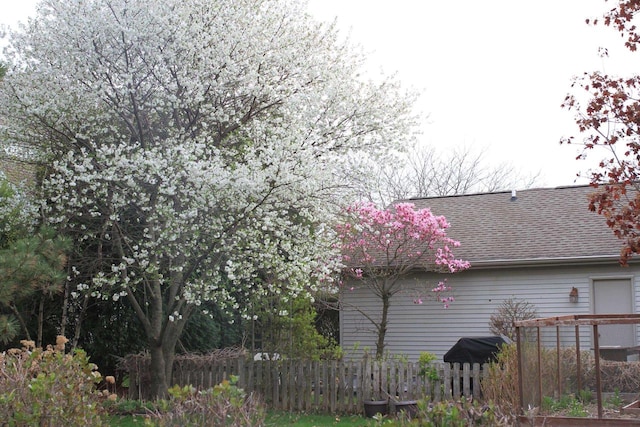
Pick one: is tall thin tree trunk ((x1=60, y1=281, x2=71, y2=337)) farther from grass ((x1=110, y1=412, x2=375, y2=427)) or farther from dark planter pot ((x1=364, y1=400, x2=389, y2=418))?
dark planter pot ((x1=364, y1=400, x2=389, y2=418))

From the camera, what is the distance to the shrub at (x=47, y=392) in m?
5.57

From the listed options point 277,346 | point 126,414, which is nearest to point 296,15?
point 277,346

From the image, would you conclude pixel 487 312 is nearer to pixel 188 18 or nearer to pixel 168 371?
pixel 168 371

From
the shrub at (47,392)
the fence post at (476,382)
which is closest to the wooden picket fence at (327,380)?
the fence post at (476,382)

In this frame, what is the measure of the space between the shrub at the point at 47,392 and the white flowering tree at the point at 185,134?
3857mm

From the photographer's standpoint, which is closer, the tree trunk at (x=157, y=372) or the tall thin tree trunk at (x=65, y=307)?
the tree trunk at (x=157, y=372)

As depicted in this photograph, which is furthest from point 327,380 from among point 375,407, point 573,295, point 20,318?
point 573,295

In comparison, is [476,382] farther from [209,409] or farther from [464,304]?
[209,409]

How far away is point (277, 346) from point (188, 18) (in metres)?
6.24

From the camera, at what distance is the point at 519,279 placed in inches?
593

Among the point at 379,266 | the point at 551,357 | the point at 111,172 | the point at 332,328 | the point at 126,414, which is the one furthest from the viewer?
the point at 332,328

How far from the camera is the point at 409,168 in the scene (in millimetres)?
33312

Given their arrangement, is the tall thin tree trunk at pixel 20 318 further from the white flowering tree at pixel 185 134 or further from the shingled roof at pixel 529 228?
the shingled roof at pixel 529 228

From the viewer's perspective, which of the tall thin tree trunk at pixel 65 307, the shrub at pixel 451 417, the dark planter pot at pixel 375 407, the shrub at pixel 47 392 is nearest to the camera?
the shrub at pixel 451 417
